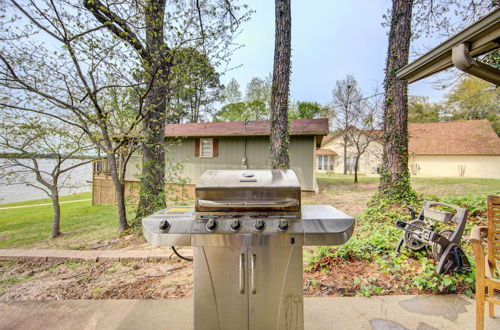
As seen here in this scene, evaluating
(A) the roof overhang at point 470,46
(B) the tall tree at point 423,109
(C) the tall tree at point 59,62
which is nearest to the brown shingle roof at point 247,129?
(C) the tall tree at point 59,62

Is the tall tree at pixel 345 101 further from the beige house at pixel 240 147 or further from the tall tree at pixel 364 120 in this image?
the beige house at pixel 240 147

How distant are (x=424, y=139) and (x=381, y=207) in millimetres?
18180

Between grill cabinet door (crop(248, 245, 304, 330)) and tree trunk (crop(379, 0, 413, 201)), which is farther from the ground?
tree trunk (crop(379, 0, 413, 201))

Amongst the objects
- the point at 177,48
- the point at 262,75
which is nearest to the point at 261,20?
the point at 177,48

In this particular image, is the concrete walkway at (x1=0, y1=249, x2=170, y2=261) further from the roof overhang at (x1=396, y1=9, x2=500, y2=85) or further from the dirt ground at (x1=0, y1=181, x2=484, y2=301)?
the roof overhang at (x1=396, y1=9, x2=500, y2=85)

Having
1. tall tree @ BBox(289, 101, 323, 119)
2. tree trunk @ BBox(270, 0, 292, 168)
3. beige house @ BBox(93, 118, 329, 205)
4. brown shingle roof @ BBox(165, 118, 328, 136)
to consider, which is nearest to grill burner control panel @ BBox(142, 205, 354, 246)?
tree trunk @ BBox(270, 0, 292, 168)

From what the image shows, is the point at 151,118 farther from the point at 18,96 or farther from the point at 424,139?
the point at 424,139

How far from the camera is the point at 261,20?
18.3 ft

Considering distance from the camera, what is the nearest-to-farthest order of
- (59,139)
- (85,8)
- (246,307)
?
(246,307), (85,8), (59,139)

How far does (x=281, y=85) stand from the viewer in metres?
4.81

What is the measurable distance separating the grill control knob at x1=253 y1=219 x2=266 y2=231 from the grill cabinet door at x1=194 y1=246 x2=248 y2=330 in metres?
0.21

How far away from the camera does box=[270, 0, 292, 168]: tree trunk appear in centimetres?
475

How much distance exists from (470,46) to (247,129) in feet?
26.0

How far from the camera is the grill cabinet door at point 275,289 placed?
147cm
